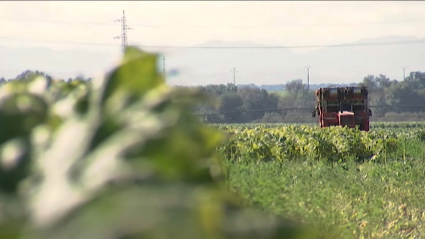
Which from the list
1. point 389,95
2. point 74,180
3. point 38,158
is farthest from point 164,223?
point 389,95

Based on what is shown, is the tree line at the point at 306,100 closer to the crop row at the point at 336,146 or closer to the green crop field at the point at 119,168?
the crop row at the point at 336,146

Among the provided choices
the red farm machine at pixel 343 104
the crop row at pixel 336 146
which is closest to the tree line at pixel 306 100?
the red farm machine at pixel 343 104

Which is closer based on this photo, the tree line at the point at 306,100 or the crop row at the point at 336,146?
the crop row at the point at 336,146

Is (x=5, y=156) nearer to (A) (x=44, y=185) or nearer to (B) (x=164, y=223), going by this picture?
(A) (x=44, y=185)

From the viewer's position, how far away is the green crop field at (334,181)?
2.31m

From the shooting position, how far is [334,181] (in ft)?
24.9

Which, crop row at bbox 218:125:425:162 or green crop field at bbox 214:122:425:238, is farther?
crop row at bbox 218:125:425:162

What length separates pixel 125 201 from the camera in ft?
3.18

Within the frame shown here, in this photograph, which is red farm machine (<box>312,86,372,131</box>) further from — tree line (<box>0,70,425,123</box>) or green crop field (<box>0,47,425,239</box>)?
tree line (<box>0,70,425,123</box>)

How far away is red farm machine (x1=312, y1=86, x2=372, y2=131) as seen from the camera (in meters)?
26.3

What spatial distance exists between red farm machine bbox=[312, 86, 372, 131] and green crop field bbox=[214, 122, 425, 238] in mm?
7614

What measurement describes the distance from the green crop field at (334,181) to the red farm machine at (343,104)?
25.0 feet

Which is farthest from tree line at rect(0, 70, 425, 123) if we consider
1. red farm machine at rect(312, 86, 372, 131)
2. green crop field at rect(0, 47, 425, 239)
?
green crop field at rect(0, 47, 425, 239)

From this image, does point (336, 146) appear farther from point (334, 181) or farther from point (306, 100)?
point (306, 100)
